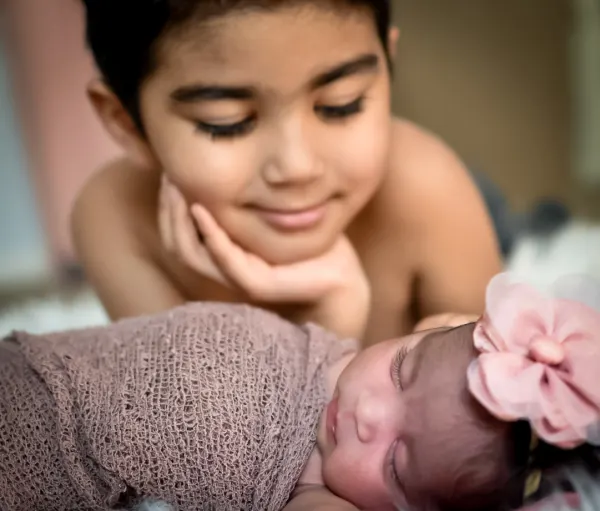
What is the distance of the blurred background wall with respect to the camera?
0.86 metres

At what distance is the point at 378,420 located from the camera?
2.02 feet

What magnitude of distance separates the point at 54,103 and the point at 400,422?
1.89 ft

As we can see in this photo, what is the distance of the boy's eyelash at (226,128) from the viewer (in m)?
0.71

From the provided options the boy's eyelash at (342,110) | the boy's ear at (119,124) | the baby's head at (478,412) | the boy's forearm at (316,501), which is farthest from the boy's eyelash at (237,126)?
the boy's forearm at (316,501)

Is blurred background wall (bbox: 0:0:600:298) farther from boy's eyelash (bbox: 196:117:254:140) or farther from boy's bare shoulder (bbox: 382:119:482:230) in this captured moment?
boy's eyelash (bbox: 196:117:254:140)

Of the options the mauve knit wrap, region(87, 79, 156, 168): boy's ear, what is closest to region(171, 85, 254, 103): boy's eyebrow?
region(87, 79, 156, 168): boy's ear

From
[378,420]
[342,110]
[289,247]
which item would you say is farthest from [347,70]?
[378,420]

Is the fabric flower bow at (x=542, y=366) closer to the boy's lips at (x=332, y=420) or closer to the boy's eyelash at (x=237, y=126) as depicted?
the boy's lips at (x=332, y=420)

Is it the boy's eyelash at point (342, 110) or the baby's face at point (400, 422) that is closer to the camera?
the baby's face at point (400, 422)

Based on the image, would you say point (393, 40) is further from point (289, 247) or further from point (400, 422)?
point (400, 422)

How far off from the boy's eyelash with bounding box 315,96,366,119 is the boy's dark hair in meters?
0.08

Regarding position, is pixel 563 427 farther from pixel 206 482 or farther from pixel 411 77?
pixel 411 77

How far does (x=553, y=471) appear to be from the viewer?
1.89ft

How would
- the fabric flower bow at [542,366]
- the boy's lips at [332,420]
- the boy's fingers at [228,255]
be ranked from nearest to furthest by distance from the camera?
the fabric flower bow at [542,366] → the boy's lips at [332,420] → the boy's fingers at [228,255]
